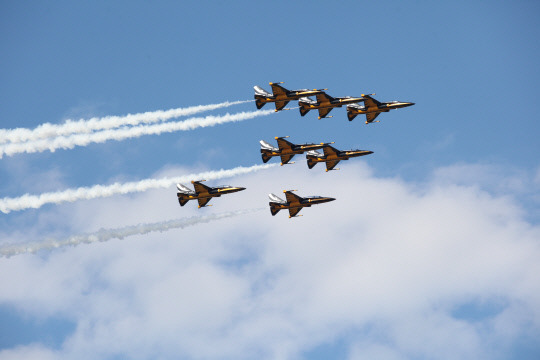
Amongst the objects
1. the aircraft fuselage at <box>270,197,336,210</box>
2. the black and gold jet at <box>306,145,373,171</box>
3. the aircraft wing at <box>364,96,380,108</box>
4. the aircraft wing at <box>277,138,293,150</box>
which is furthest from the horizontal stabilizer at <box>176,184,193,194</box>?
the aircraft wing at <box>364,96,380,108</box>

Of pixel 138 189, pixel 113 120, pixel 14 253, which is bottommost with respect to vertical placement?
pixel 14 253

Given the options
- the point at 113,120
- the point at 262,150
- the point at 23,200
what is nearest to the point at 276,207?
the point at 262,150

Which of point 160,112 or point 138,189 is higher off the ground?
point 160,112

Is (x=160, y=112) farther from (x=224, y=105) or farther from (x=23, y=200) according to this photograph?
(x=23, y=200)

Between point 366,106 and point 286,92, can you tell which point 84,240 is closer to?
point 286,92

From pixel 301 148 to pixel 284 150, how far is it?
2977 mm

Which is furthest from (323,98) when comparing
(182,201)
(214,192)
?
(182,201)

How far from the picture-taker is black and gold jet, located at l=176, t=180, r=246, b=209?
143000 millimetres

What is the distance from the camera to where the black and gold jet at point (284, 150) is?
147 metres

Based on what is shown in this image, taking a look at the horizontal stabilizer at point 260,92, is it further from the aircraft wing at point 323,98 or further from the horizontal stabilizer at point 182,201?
the horizontal stabilizer at point 182,201

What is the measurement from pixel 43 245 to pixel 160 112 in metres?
28.7

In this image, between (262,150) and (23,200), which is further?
(262,150)

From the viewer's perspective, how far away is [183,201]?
144m

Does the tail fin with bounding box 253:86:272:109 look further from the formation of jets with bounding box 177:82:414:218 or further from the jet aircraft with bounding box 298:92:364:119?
the jet aircraft with bounding box 298:92:364:119
